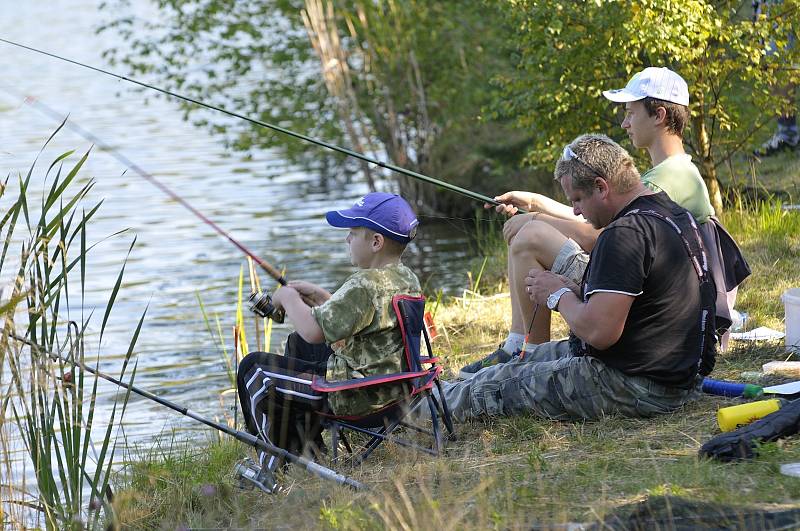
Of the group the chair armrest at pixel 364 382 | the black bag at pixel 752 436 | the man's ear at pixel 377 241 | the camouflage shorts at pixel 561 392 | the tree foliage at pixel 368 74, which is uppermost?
the tree foliage at pixel 368 74

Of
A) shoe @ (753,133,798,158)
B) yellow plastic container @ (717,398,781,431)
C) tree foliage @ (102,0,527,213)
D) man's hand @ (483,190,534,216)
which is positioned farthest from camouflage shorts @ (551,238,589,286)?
tree foliage @ (102,0,527,213)

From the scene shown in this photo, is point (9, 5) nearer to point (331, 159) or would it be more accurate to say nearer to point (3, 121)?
point (3, 121)

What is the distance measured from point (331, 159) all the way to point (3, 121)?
552cm

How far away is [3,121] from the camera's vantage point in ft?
55.8

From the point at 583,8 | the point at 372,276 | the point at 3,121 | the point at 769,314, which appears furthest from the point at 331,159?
the point at 372,276

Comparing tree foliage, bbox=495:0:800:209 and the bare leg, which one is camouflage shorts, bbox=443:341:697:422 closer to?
the bare leg

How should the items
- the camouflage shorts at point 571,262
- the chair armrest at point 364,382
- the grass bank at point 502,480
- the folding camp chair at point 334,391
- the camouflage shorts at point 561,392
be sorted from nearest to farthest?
the grass bank at point 502,480
the chair armrest at point 364,382
the folding camp chair at point 334,391
the camouflage shorts at point 561,392
the camouflage shorts at point 571,262

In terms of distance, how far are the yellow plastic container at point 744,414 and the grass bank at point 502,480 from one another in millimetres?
96

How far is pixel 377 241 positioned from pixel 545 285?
1.94 feet

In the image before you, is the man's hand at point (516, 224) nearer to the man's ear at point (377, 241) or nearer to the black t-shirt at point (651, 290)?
the black t-shirt at point (651, 290)

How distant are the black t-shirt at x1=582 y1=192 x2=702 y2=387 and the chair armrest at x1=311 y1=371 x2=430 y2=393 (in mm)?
627

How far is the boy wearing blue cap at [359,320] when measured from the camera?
11.9 feet

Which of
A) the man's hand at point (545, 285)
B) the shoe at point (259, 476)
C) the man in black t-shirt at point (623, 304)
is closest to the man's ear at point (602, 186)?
the man in black t-shirt at point (623, 304)

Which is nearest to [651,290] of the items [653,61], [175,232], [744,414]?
[744,414]
